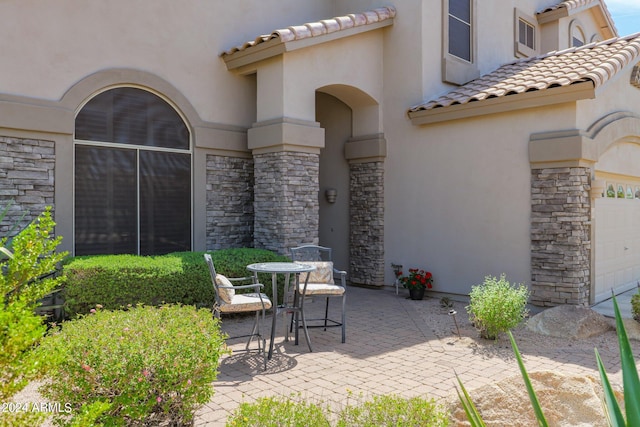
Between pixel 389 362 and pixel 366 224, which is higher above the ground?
pixel 366 224

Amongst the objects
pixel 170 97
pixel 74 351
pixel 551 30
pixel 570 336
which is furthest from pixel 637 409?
pixel 551 30

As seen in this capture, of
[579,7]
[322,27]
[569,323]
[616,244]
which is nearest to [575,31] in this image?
[579,7]

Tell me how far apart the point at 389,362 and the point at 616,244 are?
6.76 m

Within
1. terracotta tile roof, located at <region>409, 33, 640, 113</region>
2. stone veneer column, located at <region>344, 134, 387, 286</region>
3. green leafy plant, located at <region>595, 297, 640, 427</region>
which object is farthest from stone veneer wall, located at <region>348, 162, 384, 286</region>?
green leafy plant, located at <region>595, 297, 640, 427</region>

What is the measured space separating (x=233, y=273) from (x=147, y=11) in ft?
16.1

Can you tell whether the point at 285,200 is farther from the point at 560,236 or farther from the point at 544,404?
the point at 544,404

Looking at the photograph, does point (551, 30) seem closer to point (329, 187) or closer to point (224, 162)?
point (329, 187)

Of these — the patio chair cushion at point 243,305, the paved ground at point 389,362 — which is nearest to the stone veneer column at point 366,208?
the paved ground at point 389,362

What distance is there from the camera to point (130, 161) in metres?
8.71

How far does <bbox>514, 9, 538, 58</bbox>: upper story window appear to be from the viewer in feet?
45.0

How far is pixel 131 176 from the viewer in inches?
343

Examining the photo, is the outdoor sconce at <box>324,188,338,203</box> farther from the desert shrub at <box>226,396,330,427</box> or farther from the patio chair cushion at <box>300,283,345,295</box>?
the desert shrub at <box>226,396,330,427</box>

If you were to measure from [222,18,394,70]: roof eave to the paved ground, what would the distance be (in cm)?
479

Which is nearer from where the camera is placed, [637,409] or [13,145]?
[637,409]
